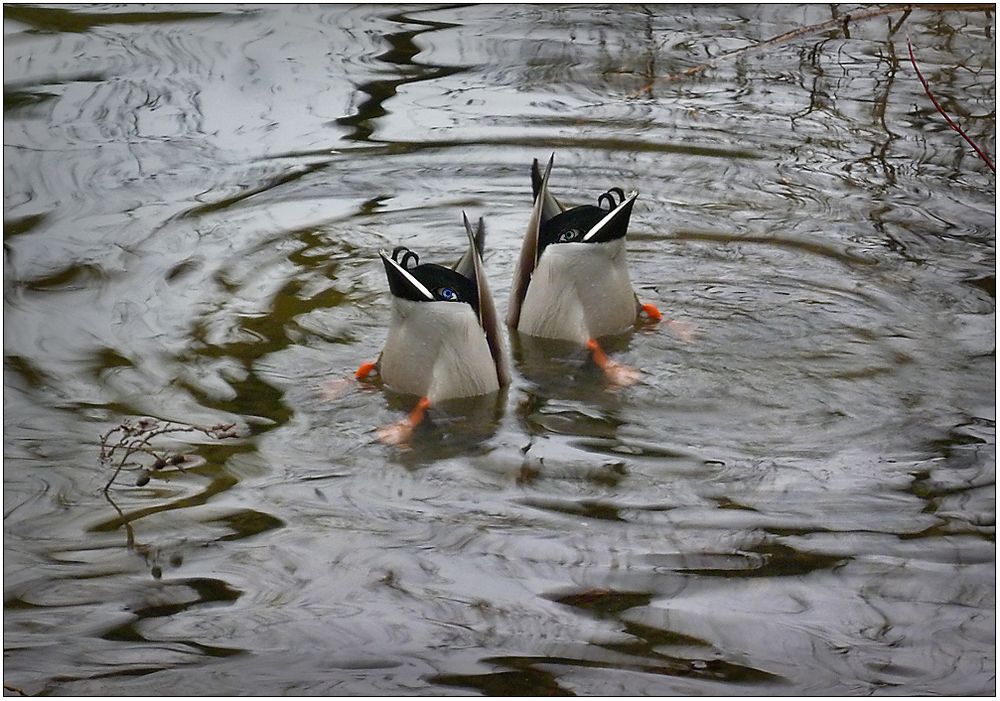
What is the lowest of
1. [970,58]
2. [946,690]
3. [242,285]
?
[946,690]

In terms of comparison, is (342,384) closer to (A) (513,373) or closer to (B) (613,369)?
(A) (513,373)

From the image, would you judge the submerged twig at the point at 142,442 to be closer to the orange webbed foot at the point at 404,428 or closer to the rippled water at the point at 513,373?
the rippled water at the point at 513,373

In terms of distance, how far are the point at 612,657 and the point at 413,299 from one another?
2.22 metres

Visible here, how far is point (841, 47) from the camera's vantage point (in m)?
11.2

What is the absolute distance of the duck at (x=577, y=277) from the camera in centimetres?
665

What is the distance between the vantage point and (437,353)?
6.09 metres

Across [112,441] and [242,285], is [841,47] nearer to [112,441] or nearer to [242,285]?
[242,285]

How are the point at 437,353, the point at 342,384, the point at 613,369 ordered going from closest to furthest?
the point at 437,353 < the point at 342,384 < the point at 613,369

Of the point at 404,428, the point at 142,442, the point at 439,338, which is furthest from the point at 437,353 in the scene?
the point at 142,442

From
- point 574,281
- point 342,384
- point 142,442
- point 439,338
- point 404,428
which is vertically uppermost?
point 574,281

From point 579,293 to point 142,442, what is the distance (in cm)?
258

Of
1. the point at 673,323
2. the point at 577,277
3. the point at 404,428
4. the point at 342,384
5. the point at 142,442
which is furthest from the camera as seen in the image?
the point at 673,323

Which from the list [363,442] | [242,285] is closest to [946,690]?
[363,442]

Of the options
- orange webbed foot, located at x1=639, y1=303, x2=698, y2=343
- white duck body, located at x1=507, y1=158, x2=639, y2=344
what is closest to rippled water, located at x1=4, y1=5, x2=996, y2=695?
orange webbed foot, located at x1=639, y1=303, x2=698, y2=343
